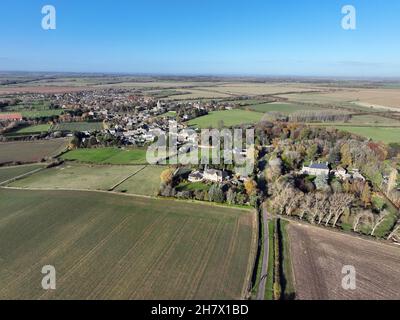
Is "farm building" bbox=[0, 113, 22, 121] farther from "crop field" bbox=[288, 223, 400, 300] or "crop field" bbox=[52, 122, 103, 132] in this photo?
"crop field" bbox=[288, 223, 400, 300]

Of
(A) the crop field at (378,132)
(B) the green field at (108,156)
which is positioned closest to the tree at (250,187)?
(B) the green field at (108,156)

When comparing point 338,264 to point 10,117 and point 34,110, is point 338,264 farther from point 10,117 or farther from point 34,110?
point 34,110

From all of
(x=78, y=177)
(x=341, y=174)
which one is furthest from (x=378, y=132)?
(x=78, y=177)
